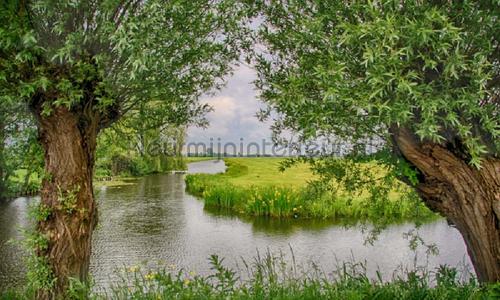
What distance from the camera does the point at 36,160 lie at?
4.77 meters

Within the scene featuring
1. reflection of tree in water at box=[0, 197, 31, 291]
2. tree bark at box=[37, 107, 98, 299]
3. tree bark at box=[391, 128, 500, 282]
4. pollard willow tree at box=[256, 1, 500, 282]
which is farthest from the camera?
reflection of tree in water at box=[0, 197, 31, 291]

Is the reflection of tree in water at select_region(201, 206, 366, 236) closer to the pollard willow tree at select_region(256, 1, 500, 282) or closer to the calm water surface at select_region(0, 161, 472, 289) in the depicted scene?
the calm water surface at select_region(0, 161, 472, 289)

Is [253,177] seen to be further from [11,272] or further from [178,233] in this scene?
[11,272]

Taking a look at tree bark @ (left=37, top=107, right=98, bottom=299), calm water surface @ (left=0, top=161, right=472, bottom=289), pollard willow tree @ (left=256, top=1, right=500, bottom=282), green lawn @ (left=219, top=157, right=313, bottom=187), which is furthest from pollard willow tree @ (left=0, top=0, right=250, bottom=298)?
green lawn @ (left=219, top=157, right=313, bottom=187)

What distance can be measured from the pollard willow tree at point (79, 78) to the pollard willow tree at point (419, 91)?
0.97 metres

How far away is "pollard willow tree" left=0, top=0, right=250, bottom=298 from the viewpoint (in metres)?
3.71

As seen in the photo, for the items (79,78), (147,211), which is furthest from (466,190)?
(147,211)

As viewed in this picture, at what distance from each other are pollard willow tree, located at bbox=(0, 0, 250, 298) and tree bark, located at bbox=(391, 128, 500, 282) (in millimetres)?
2101

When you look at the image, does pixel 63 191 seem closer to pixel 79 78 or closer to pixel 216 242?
pixel 79 78

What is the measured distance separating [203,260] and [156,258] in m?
0.93

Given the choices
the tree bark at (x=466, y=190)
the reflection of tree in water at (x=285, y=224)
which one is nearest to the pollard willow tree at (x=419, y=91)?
the tree bark at (x=466, y=190)

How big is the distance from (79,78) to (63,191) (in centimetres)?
110

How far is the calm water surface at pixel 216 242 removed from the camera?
909cm

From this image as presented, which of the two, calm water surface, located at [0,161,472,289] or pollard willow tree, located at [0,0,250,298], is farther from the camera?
calm water surface, located at [0,161,472,289]
